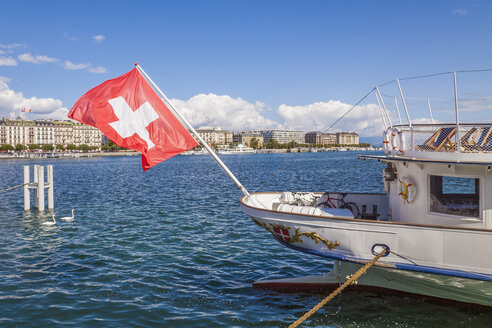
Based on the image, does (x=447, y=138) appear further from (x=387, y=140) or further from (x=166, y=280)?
(x=166, y=280)

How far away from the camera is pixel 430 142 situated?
1149 centimetres

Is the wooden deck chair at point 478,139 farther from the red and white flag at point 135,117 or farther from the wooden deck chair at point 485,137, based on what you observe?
the red and white flag at point 135,117

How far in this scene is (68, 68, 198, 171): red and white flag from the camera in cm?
1170

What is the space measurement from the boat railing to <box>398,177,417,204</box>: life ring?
0.95 m

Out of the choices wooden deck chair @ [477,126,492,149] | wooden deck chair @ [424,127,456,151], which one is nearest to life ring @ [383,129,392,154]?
wooden deck chair @ [424,127,456,151]

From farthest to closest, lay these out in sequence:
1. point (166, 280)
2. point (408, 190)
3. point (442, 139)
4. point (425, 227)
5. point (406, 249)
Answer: point (166, 280), point (408, 190), point (442, 139), point (406, 249), point (425, 227)

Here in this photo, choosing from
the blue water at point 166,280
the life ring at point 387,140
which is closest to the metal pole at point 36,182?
the blue water at point 166,280

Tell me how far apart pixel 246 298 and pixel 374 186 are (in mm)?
34042

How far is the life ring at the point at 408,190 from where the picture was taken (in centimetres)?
1177

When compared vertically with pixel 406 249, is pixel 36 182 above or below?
above

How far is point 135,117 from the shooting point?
12.1 metres

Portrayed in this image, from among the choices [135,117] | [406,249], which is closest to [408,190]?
[406,249]

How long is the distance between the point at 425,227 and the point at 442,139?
2527mm

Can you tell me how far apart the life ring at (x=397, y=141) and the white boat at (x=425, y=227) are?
0.07 ft
